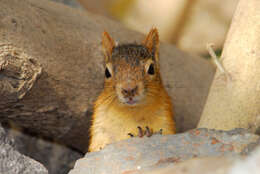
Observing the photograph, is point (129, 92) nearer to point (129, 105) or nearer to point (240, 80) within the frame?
point (129, 105)

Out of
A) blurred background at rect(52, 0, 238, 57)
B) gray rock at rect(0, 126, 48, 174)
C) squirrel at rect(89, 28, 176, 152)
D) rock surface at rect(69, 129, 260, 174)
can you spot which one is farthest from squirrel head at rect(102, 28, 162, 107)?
blurred background at rect(52, 0, 238, 57)

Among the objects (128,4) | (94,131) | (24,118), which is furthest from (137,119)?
(128,4)

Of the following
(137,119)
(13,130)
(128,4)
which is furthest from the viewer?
(128,4)

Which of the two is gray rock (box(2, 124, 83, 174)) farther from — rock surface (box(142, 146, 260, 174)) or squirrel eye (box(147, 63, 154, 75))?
rock surface (box(142, 146, 260, 174))

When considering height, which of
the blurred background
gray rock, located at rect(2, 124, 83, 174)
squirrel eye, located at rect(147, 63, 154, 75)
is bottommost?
gray rock, located at rect(2, 124, 83, 174)

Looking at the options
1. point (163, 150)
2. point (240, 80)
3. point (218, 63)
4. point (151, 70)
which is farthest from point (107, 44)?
point (163, 150)

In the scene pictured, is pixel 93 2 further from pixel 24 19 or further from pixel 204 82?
pixel 24 19

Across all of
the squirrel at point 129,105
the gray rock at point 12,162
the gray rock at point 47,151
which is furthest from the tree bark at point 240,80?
the gray rock at point 47,151
